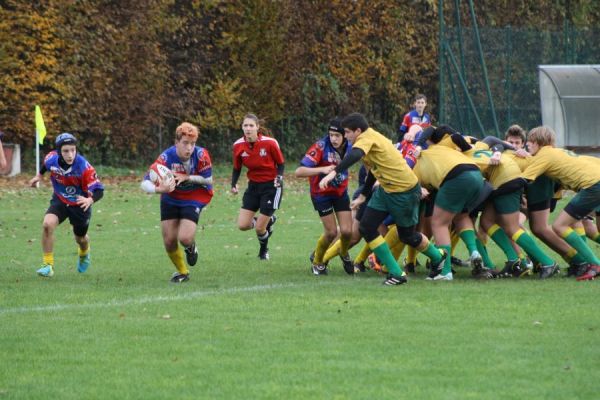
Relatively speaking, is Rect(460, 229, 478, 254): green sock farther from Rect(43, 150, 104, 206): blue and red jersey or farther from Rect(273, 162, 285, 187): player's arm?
Rect(43, 150, 104, 206): blue and red jersey

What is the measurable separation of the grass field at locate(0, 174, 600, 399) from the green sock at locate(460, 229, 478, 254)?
353 millimetres

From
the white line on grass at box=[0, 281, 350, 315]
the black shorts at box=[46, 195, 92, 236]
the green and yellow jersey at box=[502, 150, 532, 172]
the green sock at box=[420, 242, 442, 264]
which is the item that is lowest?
the white line on grass at box=[0, 281, 350, 315]

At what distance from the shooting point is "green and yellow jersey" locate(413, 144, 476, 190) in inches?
459

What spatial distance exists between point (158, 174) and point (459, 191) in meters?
2.98

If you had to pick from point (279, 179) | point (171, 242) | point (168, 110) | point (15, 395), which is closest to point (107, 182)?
point (168, 110)

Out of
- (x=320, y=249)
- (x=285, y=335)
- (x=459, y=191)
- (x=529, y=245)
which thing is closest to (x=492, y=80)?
(x=320, y=249)

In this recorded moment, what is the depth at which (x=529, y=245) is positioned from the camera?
11797mm

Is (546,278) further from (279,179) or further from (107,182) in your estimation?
(107,182)

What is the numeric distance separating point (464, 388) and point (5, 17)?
25.0 metres

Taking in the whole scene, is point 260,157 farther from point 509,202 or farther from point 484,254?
point 509,202

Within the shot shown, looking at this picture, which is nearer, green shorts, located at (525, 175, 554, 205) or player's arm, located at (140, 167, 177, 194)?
player's arm, located at (140, 167, 177, 194)

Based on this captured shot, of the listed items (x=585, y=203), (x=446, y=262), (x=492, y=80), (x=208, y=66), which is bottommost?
(x=446, y=262)

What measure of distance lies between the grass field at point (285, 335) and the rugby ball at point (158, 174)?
1.06 m

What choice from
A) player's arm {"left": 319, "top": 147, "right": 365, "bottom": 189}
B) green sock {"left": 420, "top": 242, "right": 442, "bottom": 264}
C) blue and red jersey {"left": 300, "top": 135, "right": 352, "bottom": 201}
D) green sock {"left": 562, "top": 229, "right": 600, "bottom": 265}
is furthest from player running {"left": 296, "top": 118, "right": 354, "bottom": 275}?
green sock {"left": 562, "top": 229, "right": 600, "bottom": 265}
